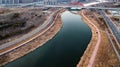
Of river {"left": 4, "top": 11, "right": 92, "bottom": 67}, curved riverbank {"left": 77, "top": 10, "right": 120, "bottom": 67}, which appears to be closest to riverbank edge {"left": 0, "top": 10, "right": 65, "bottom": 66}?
river {"left": 4, "top": 11, "right": 92, "bottom": 67}

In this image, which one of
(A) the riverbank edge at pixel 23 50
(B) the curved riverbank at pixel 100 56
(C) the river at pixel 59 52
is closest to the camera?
(B) the curved riverbank at pixel 100 56

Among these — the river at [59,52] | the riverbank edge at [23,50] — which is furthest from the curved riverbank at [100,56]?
the riverbank edge at [23,50]

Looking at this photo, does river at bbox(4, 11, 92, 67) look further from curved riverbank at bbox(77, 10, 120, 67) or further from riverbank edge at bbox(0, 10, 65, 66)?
curved riverbank at bbox(77, 10, 120, 67)

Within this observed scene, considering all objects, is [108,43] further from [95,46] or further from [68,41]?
[68,41]

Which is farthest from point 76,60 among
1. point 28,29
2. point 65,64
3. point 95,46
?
point 28,29

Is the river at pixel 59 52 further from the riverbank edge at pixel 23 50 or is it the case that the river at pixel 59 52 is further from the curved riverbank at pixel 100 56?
the curved riverbank at pixel 100 56

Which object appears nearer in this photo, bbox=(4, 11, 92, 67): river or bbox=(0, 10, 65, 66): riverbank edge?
bbox=(4, 11, 92, 67): river

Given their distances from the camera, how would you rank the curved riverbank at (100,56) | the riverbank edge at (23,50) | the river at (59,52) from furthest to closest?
the riverbank edge at (23,50) < the river at (59,52) < the curved riverbank at (100,56)

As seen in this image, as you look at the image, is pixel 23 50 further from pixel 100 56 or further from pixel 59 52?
pixel 100 56

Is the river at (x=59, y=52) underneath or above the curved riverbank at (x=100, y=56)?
underneath

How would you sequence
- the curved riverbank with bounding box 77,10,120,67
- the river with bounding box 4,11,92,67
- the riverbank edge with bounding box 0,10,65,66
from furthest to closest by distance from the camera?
the riverbank edge with bounding box 0,10,65,66
the river with bounding box 4,11,92,67
the curved riverbank with bounding box 77,10,120,67
